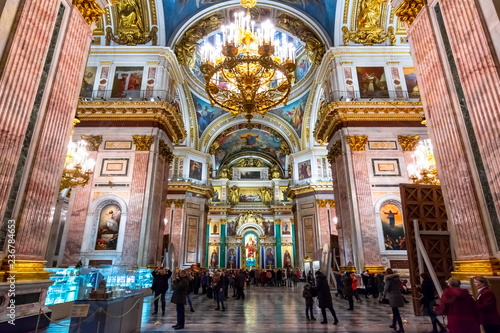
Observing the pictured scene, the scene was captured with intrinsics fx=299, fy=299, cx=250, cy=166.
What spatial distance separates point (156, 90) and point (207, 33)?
5.48 meters

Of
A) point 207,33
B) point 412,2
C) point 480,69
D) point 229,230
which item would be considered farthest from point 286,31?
point 229,230

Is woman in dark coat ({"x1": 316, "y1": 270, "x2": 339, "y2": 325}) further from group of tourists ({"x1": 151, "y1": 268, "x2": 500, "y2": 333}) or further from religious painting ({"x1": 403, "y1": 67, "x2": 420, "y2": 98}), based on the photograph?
religious painting ({"x1": 403, "y1": 67, "x2": 420, "y2": 98})

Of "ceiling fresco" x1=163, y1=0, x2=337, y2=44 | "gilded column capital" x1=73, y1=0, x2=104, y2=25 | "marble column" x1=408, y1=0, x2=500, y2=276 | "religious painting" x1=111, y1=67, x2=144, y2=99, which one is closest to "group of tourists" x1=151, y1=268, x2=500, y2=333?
"marble column" x1=408, y1=0, x2=500, y2=276

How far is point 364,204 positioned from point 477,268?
732 cm

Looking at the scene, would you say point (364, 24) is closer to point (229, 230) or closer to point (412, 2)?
point (412, 2)

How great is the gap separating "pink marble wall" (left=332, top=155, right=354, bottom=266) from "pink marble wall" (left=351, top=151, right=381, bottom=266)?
0.49 metres

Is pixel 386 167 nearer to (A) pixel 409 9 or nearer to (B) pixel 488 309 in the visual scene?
(A) pixel 409 9

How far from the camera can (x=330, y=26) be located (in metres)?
14.2

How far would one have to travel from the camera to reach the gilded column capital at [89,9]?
5.69 meters

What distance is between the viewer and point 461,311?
312 centimetres

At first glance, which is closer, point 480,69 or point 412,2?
point 480,69

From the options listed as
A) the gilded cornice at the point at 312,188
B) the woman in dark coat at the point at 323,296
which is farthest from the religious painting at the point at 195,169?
the woman in dark coat at the point at 323,296

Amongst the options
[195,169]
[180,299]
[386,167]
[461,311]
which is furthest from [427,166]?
[195,169]

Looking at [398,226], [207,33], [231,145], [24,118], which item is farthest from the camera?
[231,145]
